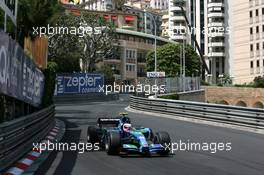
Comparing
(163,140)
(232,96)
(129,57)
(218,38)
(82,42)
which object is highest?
(218,38)

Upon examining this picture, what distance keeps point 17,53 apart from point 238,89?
55.8m

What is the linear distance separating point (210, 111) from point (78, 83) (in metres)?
33.2

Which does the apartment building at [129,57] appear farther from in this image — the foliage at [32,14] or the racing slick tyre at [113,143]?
the racing slick tyre at [113,143]

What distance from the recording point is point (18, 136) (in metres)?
11.9

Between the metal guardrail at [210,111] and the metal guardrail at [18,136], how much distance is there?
902 cm

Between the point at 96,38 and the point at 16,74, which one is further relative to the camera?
the point at 96,38

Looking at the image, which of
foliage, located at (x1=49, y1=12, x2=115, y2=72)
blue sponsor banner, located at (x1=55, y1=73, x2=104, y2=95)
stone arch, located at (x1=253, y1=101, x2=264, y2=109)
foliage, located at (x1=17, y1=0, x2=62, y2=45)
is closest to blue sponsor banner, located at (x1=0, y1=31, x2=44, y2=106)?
foliage, located at (x1=17, y1=0, x2=62, y2=45)

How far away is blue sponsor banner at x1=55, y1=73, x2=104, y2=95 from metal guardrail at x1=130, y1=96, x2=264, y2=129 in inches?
821

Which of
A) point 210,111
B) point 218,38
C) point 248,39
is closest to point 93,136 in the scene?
point 210,111

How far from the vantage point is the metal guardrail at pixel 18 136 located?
10.3 m

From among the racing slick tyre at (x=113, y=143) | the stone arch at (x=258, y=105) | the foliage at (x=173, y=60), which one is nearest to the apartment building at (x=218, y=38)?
the foliage at (x=173, y=60)

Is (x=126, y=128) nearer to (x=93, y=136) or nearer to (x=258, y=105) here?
(x=93, y=136)

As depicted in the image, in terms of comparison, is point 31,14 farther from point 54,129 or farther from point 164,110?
point 164,110

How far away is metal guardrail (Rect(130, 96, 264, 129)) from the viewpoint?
20766 mm
